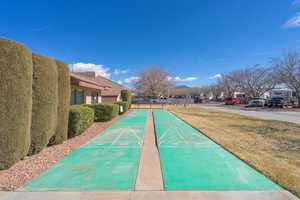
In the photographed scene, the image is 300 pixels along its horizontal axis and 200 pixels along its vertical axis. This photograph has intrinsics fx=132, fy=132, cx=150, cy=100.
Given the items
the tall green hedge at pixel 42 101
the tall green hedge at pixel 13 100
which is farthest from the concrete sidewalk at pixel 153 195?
the tall green hedge at pixel 42 101

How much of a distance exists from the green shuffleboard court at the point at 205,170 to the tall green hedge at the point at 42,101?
12.5 ft

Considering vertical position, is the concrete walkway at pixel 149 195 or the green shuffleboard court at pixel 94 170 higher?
the green shuffleboard court at pixel 94 170

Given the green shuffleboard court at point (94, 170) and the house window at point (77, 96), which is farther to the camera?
the house window at point (77, 96)

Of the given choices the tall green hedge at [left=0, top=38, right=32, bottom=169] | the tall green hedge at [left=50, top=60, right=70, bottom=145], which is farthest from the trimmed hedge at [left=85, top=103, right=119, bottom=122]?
the tall green hedge at [left=0, top=38, right=32, bottom=169]

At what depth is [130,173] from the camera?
10.8 ft

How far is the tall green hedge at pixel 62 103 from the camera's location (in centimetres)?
500

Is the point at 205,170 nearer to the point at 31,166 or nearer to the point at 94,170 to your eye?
the point at 94,170

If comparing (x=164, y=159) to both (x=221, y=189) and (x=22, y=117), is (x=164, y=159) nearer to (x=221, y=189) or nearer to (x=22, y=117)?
(x=221, y=189)

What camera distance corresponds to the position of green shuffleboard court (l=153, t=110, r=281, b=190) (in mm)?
2863

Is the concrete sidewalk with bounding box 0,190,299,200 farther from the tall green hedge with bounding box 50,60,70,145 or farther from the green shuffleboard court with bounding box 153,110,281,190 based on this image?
the tall green hedge with bounding box 50,60,70,145

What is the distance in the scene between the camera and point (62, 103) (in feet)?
16.7

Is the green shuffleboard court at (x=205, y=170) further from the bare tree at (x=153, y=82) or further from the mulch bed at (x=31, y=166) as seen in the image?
the bare tree at (x=153, y=82)

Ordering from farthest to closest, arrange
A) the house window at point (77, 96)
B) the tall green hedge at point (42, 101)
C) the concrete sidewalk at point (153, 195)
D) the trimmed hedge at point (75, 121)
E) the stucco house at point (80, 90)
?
the house window at point (77, 96) → the stucco house at point (80, 90) → the trimmed hedge at point (75, 121) → the tall green hedge at point (42, 101) → the concrete sidewalk at point (153, 195)

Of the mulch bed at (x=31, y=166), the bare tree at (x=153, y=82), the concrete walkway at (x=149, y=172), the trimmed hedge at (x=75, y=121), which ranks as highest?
the bare tree at (x=153, y=82)
